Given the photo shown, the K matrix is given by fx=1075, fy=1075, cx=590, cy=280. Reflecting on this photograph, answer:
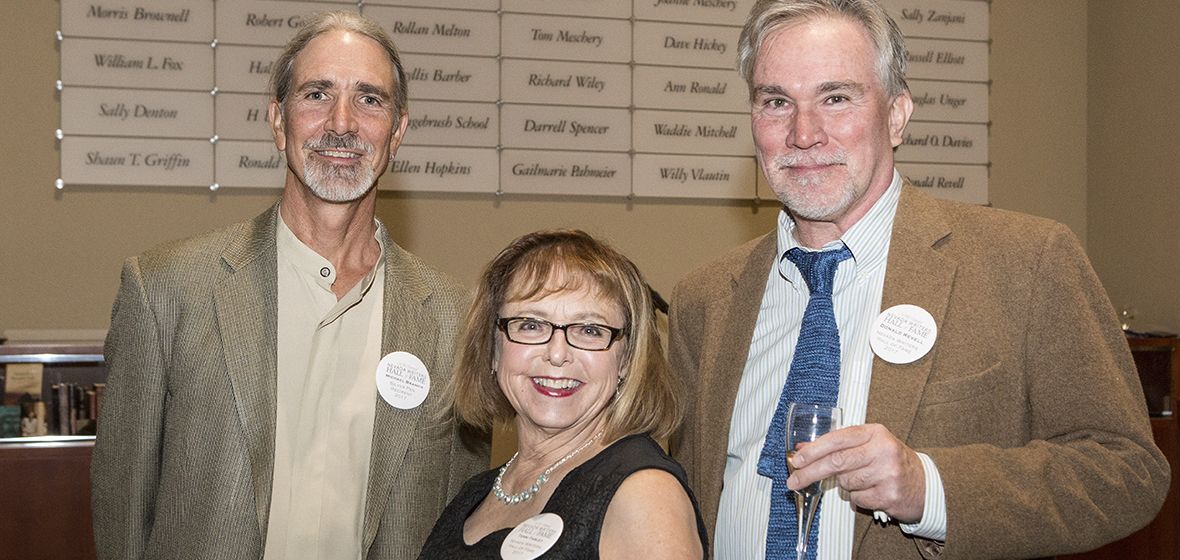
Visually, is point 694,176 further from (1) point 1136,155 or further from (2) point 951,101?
→ (1) point 1136,155

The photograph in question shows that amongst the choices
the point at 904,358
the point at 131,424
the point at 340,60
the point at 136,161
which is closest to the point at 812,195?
the point at 904,358

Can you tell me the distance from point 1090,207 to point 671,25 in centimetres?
277

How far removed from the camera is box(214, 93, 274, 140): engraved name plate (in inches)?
206

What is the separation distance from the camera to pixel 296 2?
5309 mm

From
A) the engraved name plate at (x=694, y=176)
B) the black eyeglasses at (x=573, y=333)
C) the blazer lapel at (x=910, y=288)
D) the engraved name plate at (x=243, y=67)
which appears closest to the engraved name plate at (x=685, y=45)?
the engraved name plate at (x=694, y=176)

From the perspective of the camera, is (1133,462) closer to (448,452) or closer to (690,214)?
(448,452)

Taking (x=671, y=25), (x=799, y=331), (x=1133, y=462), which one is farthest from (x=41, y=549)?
(x=671, y=25)

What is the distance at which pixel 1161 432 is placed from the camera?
16.1 feet

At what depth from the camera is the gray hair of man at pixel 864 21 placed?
2.25 meters

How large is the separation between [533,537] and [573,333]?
41 centimetres

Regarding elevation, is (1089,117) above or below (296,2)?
below

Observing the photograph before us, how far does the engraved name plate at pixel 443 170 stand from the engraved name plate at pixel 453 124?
41 millimetres

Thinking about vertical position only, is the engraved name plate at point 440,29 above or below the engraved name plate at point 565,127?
above

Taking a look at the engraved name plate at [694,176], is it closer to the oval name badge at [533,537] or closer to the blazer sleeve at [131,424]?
the blazer sleeve at [131,424]
